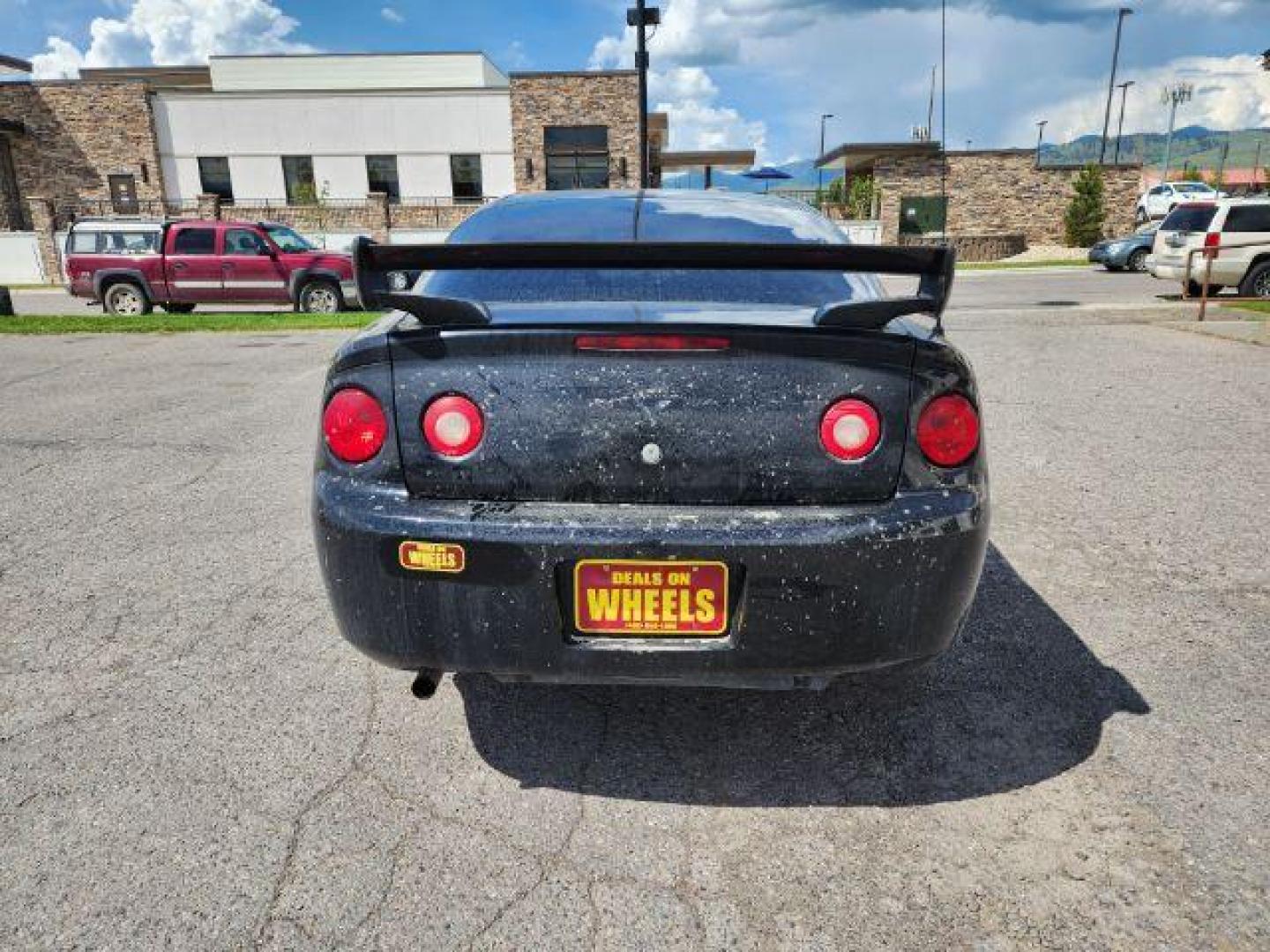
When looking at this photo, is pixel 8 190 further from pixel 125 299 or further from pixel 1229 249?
pixel 1229 249

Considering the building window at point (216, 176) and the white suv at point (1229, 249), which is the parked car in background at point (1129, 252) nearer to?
the white suv at point (1229, 249)

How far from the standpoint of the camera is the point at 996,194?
34.6 meters

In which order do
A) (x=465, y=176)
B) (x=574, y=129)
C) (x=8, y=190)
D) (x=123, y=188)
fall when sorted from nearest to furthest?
(x=574, y=129) < (x=8, y=190) < (x=123, y=188) < (x=465, y=176)

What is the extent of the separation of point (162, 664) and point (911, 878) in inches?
98.3

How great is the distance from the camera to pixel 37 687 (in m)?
2.80

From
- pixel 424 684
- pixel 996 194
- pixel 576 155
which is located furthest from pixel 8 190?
pixel 424 684

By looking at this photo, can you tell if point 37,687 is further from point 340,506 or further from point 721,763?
point 721,763

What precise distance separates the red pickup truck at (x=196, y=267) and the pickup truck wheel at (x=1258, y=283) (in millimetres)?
15968

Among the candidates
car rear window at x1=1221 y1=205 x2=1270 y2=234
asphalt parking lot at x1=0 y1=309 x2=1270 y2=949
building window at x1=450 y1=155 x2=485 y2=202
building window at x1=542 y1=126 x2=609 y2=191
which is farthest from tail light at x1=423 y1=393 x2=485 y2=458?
building window at x1=450 y1=155 x2=485 y2=202

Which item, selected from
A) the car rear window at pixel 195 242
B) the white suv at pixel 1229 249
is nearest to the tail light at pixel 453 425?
the car rear window at pixel 195 242

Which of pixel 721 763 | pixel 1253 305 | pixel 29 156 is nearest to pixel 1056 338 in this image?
pixel 1253 305

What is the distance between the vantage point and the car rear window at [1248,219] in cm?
1533

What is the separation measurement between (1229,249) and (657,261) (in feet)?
56.1

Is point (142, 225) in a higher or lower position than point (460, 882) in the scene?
higher
